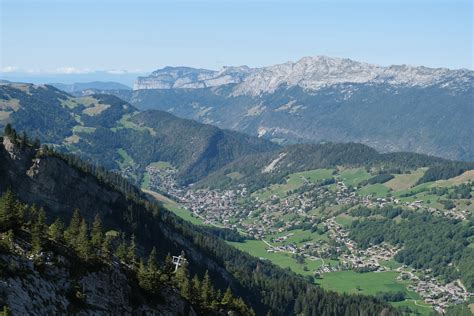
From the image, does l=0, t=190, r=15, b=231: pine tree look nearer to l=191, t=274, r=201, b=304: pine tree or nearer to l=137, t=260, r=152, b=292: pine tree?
l=137, t=260, r=152, b=292: pine tree

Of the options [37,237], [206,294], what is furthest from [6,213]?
[206,294]

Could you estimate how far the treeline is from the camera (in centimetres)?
6038

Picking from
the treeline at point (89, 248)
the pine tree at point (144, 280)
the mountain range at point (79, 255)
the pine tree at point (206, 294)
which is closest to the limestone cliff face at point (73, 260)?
the mountain range at point (79, 255)

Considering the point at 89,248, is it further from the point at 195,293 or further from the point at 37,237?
the point at 195,293

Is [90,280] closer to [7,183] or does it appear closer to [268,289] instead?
[7,183]

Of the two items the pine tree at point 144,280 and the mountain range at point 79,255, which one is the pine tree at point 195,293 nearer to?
the mountain range at point 79,255

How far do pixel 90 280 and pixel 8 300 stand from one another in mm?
15556

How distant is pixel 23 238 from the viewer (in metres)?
60.4

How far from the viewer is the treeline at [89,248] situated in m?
60.4

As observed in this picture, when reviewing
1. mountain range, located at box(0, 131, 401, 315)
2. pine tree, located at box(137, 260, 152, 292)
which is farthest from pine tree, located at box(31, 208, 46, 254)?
pine tree, located at box(137, 260, 152, 292)

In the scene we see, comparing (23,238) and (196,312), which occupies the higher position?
(23,238)

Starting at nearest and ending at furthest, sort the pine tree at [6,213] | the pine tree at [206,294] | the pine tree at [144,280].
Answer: the pine tree at [6,213]
the pine tree at [144,280]
the pine tree at [206,294]

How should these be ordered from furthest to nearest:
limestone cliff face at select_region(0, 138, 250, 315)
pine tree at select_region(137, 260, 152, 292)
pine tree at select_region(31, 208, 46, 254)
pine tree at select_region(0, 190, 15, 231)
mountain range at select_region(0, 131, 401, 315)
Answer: pine tree at select_region(137, 260, 152, 292), pine tree at select_region(0, 190, 15, 231), pine tree at select_region(31, 208, 46, 254), mountain range at select_region(0, 131, 401, 315), limestone cliff face at select_region(0, 138, 250, 315)

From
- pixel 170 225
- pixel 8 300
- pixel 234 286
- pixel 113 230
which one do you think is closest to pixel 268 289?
pixel 234 286
